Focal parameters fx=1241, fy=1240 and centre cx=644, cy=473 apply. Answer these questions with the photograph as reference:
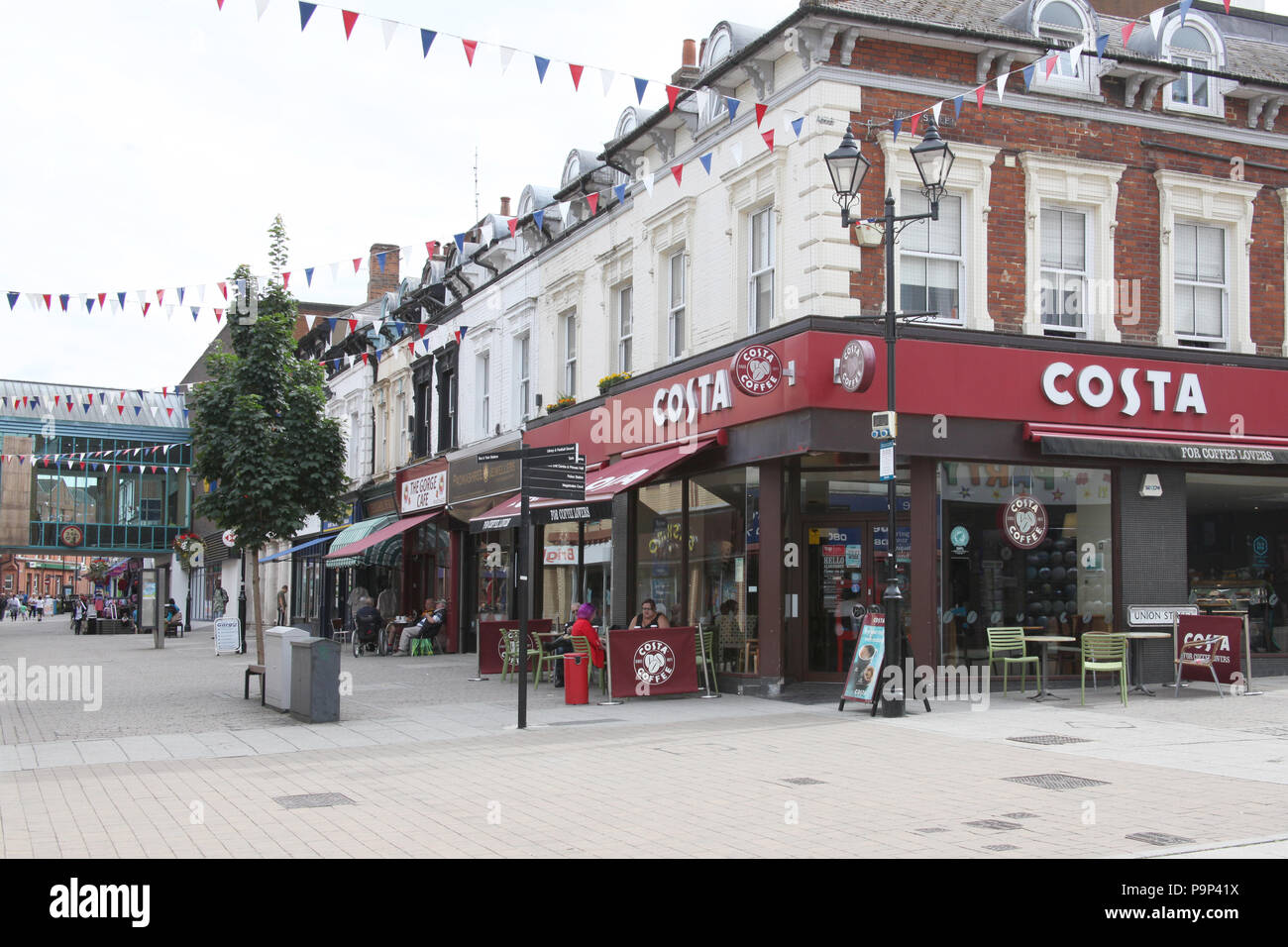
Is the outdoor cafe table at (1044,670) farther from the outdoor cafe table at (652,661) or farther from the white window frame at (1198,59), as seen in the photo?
the white window frame at (1198,59)

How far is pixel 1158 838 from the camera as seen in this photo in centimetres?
733

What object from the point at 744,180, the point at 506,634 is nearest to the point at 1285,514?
the point at 744,180

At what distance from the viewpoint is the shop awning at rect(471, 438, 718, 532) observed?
17.9 meters

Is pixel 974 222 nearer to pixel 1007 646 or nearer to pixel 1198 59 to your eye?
pixel 1198 59

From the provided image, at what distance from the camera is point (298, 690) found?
1484cm

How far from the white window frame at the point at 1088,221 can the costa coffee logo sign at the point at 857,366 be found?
303 centimetres

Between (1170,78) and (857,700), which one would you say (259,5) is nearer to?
(857,700)

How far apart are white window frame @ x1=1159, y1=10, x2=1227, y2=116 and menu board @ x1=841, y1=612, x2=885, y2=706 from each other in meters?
9.35

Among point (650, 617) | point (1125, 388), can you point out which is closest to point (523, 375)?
point (650, 617)

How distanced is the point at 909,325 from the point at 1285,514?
7112 millimetres

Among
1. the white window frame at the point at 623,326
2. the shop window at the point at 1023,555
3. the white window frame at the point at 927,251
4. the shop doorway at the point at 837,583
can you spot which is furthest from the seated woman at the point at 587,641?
the white window frame at the point at 927,251

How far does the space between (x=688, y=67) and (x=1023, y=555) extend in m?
10.7

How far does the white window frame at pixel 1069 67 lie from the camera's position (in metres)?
17.2

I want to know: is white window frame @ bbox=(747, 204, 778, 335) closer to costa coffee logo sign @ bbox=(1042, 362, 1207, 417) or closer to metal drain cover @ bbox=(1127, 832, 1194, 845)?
costa coffee logo sign @ bbox=(1042, 362, 1207, 417)
